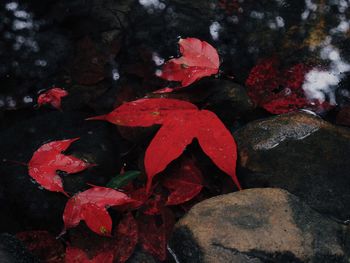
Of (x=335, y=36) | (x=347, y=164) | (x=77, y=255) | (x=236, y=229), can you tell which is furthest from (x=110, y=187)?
(x=335, y=36)

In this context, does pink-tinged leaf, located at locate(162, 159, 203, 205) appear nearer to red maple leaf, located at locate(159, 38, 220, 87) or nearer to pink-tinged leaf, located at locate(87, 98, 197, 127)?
pink-tinged leaf, located at locate(87, 98, 197, 127)

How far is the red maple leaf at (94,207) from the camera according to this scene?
2264mm

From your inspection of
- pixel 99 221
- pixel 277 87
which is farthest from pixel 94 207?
pixel 277 87

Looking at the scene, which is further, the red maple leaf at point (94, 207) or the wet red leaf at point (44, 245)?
the wet red leaf at point (44, 245)

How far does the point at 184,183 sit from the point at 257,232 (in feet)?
2.20

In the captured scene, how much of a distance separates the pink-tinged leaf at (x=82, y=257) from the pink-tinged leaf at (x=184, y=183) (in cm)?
45

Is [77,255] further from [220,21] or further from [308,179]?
[220,21]

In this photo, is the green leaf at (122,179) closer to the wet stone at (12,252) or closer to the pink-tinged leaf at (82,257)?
the pink-tinged leaf at (82,257)

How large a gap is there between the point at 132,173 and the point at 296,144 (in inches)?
39.2

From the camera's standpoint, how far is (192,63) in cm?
279

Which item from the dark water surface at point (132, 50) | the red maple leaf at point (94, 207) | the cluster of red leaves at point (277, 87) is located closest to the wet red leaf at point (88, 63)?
the dark water surface at point (132, 50)

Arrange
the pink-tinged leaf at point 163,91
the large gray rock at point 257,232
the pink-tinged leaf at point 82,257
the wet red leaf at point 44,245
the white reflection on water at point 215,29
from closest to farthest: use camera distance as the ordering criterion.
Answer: the large gray rock at point 257,232
the pink-tinged leaf at point 82,257
the wet red leaf at point 44,245
the pink-tinged leaf at point 163,91
the white reflection on water at point 215,29

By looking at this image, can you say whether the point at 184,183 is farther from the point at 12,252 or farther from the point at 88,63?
the point at 88,63

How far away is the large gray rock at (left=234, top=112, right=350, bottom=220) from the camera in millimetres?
2283
